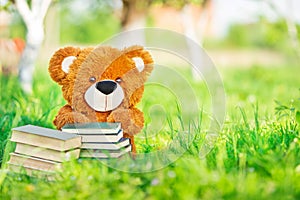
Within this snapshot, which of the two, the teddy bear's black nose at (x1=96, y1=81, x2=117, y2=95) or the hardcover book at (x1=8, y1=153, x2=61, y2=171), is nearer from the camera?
the hardcover book at (x1=8, y1=153, x2=61, y2=171)

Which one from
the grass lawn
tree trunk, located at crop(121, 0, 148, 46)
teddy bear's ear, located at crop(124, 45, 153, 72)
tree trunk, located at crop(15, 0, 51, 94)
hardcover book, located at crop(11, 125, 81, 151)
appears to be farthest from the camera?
tree trunk, located at crop(121, 0, 148, 46)

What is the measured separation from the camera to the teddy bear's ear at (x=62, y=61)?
304 cm

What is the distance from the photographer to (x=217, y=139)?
2969mm

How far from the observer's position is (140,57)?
120 inches

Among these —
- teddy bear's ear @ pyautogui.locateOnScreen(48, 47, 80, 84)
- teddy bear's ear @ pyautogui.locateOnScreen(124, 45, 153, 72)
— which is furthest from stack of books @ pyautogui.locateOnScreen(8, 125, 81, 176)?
teddy bear's ear @ pyautogui.locateOnScreen(124, 45, 153, 72)

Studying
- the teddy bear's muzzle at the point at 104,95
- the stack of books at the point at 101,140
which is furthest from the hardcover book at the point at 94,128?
the teddy bear's muzzle at the point at 104,95

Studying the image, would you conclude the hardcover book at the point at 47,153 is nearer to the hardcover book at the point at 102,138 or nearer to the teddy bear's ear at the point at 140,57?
the hardcover book at the point at 102,138

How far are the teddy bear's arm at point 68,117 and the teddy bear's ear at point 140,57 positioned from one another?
41 centimetres

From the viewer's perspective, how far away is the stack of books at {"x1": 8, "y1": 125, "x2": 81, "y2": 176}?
2656mm

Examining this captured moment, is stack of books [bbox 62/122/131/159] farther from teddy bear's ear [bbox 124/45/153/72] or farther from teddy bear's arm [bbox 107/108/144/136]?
teddy bear's ear [bbox 124/45/153/72]

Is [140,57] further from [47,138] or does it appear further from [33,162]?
[33,162]

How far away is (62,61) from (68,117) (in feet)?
1.09

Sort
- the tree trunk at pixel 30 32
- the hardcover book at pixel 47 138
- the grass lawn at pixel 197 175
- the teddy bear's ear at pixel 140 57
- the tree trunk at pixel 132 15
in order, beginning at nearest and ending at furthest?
the grass lawn at pixel 197 175
the hardcover book at pixel 47 138
the teddy bear's ear at pixel 140 57
the tree trunk at pixel 30 32
the tree trunk at pixel 132 15

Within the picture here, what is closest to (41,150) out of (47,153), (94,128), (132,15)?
(47,153)
